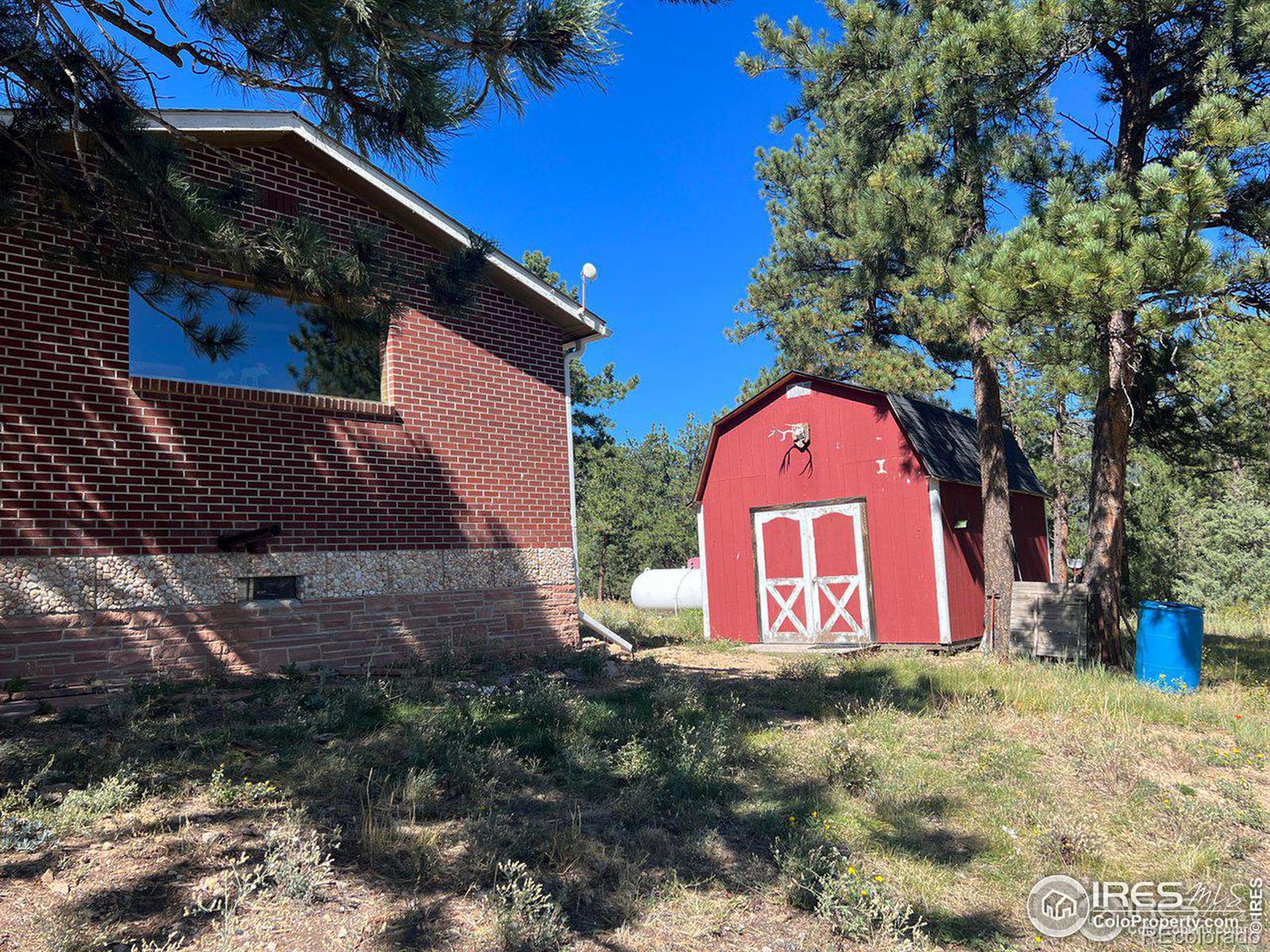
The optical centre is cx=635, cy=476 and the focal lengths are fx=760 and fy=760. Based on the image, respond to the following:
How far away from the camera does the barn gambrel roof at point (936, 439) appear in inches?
508

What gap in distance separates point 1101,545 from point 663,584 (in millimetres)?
11532

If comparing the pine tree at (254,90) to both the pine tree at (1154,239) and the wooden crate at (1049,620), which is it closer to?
the pine tree at (1154,239)

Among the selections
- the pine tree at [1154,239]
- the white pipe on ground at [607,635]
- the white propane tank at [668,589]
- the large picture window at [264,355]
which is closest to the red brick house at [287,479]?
the large picture window at [264,355]

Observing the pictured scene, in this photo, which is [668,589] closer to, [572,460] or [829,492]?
[829,492]

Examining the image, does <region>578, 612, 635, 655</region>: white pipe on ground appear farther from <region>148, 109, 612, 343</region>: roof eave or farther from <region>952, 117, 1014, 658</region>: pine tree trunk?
<region>952, 117, 1014, 658</region>: pine tree trunk

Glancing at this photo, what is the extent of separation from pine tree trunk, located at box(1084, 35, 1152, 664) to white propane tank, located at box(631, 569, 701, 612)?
9.61 m

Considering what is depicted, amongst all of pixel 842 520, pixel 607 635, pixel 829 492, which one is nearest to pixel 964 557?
pixel 842 520

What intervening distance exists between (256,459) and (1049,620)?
1054cm

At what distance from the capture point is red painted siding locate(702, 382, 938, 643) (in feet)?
41.9

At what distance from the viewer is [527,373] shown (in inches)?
402

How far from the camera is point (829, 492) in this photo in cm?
1381

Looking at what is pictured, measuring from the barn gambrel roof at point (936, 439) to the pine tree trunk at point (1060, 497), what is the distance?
23.1 ft

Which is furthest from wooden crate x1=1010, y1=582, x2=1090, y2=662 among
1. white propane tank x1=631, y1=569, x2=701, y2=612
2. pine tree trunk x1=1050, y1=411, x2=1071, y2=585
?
pine tree trunk x1=1050, y1=411, x2=1071, y2=585

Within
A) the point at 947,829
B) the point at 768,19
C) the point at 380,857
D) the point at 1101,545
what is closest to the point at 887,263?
the point at 768,19
